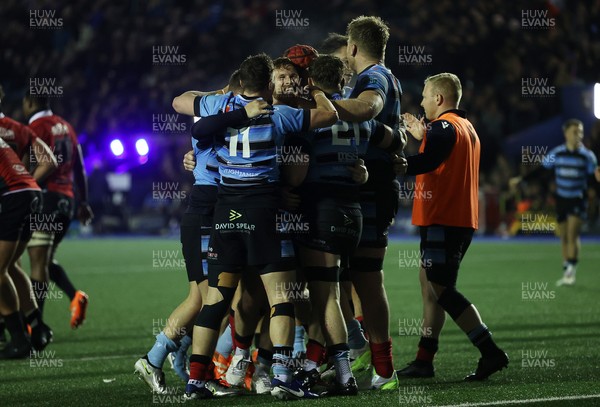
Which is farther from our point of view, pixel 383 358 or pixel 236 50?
pixel 236 50

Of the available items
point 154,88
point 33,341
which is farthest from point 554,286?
point 154,88

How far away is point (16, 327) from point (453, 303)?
3840 mm

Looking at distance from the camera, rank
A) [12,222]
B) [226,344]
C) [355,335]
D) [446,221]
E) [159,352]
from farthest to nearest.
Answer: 1. [12,222]
2. [355,335]
3. [446,221]
4. [226,344]
5. [159,352]

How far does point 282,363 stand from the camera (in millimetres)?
6199

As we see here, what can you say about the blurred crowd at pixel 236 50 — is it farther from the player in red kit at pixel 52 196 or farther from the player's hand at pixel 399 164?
the player's hand at pixel 399 164

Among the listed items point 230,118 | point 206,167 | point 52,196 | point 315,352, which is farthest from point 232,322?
point 52,196

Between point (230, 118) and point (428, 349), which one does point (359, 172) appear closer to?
point (230, 118)

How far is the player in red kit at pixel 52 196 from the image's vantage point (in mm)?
10047

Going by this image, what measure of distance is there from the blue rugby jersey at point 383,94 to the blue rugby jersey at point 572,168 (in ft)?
30.3

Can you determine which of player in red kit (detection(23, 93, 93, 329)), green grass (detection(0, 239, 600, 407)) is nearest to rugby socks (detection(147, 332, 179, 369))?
green grass (detection(0, 239, 600, 407))

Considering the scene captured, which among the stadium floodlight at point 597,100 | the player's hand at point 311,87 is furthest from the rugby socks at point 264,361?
the stadium floodlight at point 597,100

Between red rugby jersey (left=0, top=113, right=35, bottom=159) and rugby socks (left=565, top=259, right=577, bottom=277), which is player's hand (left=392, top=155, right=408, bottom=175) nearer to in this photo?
red rugby jersey (left=0, top=113, right=35, bottom=159)

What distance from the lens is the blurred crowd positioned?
28.1 m

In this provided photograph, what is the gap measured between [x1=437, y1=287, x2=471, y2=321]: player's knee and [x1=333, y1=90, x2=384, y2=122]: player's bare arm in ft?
5.32
